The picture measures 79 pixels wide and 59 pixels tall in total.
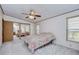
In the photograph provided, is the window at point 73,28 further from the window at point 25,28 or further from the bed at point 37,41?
the window at point 25,28

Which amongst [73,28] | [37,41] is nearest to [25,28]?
[37,41]

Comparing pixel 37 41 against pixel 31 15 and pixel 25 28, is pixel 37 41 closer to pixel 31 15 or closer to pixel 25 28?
pixel 25 28

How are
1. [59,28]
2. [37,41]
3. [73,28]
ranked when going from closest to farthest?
[73,28] < [59,28] < [37,41]

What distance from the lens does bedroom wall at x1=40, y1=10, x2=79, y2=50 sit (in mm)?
2322

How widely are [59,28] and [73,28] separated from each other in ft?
1.22

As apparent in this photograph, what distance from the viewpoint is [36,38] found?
2451 millimetres

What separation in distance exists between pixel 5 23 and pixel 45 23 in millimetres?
2600

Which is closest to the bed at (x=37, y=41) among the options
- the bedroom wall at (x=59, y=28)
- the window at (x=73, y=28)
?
the bedroom wall at (x=59, y=28)

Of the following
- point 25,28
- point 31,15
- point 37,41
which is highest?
point 31,15

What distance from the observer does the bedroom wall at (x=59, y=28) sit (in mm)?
2322

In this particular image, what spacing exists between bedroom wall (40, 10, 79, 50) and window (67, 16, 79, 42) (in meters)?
0.12

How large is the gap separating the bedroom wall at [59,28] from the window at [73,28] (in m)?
0.12

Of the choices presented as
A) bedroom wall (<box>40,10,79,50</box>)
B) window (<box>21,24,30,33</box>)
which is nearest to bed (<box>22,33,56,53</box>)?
bedroom wall (<box>40,10,79,50</box>)

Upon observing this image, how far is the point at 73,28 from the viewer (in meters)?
2.10
